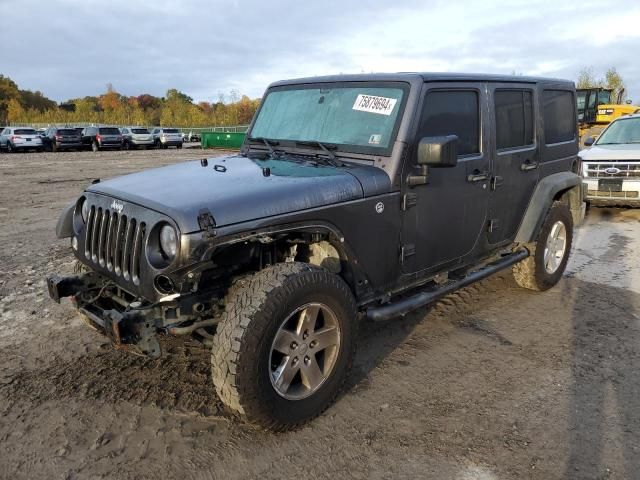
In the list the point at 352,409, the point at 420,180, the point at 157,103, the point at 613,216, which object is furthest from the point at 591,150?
the point at 157,103

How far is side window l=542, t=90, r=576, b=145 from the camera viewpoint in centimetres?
499

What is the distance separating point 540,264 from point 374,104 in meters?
2.54

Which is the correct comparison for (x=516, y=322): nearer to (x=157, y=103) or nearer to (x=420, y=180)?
(x=420, y=180)

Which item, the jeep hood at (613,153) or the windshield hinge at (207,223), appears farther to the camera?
the jeep hood at (613,153)

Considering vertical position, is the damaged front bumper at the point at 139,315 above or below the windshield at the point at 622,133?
below

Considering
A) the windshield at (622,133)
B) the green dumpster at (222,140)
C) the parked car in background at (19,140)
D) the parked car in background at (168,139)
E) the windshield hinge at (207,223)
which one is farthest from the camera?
the parked car in background at (168,139)

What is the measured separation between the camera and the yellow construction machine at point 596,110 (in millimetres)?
20442

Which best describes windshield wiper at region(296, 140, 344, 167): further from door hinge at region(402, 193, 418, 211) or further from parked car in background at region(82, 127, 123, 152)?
parked car in background at region(82, 127, 123, 152)

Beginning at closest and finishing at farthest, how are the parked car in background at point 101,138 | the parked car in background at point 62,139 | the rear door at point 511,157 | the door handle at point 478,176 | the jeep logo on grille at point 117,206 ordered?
1. the jeep logo on grille at point 117,206
2. the door handle at point 478,176
3. the rear door at point 511,157
4. the parked car in background at point 62,139
5. the parked car in background at point 101,138

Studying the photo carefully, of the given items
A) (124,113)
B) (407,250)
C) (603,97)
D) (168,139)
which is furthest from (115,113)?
(407,250)

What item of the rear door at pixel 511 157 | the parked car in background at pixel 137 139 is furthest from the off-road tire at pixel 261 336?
→ the parked car in background at pixel 137 139

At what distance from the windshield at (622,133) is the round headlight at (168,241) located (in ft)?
31.1

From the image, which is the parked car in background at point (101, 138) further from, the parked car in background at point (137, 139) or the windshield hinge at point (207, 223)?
the windshield hinge at point (207, 223)

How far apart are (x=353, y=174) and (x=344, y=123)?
621 millimetres
